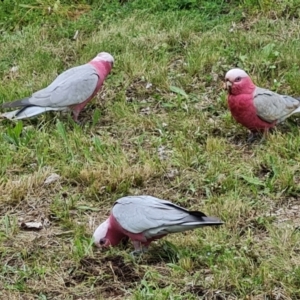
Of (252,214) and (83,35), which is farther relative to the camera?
(83,35)

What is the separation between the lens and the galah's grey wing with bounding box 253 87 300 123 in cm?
484

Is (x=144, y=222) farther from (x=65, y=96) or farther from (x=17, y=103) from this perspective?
(x=17, y=103)

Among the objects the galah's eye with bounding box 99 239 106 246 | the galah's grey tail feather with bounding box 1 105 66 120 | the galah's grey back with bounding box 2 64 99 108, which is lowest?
the galah's grey tail feather with bounding box 1 105 66 120

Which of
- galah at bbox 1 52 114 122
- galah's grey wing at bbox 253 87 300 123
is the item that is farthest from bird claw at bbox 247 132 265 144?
galah at bbox 1 52 114 122

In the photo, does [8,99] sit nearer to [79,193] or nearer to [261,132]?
[79,193]

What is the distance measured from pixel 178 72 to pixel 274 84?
835 mm

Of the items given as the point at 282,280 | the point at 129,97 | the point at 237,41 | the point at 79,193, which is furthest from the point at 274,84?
the point at 282,280

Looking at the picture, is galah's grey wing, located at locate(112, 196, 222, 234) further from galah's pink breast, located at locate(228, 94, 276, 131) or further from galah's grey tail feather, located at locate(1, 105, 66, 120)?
galah's grey tail feather, located at locate(1, 105, 66, 120)

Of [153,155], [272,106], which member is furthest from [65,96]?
[272,106]

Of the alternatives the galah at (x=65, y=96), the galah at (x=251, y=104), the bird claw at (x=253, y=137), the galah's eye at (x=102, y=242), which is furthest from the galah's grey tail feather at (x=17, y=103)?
the galah's eye at (x=102, y=242)

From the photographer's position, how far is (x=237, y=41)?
617 centimetres

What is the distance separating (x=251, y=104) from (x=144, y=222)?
1514 millimetres

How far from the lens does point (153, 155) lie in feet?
15.8

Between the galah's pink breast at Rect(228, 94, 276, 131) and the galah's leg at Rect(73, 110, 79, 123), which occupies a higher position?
the galah's pink breast at Rect(228, 94, 276, 131)
